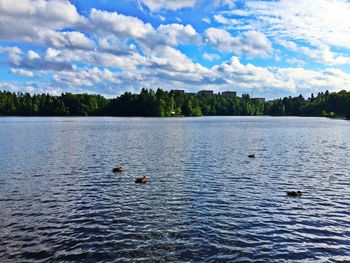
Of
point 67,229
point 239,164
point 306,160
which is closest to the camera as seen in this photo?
point 67,229

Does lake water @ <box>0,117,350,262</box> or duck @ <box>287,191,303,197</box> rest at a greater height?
duck @ <box>287,191,303,197</box>

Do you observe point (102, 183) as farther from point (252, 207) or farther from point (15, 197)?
point (252, 207)

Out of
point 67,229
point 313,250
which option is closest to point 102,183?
point 67,229

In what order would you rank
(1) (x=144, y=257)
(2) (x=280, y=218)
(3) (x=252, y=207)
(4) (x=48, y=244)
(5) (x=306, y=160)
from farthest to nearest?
1. (5) (x=306, y=160)
2. (3) (x=252, y=207)
3. (2) (x=280, y=218)
4. (4) (x=48, y=244)
5. (1) (x=144, y=257)

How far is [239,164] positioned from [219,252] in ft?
99.4

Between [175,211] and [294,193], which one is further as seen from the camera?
[294,193]

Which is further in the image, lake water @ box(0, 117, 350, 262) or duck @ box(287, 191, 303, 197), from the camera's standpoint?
duck @ box(287, 191, 303, 197)

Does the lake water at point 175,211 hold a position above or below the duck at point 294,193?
below

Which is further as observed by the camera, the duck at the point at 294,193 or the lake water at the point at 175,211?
the duck at the point at 294,193

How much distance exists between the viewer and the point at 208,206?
2859 centimetres

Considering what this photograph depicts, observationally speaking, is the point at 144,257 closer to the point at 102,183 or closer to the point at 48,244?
the point at 48,244

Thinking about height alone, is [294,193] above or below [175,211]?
above

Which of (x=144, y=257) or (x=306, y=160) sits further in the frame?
(x=306, y=160)

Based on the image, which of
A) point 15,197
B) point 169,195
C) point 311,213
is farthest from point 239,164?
point 15,197
